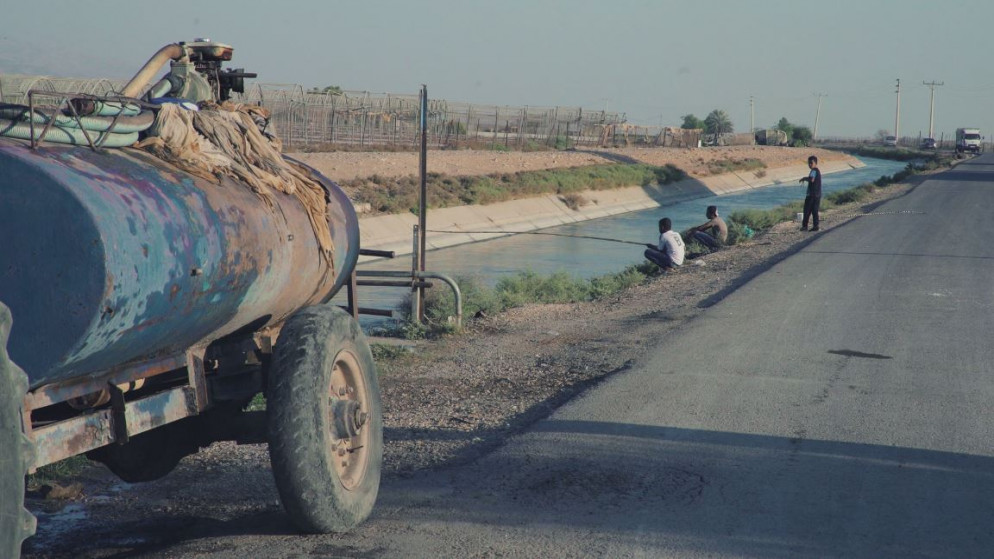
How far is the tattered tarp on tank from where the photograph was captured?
15.9ft

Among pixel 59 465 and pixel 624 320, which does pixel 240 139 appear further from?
pixel 624 320

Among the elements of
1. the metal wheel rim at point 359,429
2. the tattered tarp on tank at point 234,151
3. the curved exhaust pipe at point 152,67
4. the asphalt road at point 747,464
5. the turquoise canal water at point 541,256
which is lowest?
the turquoise canal water at point 541,256

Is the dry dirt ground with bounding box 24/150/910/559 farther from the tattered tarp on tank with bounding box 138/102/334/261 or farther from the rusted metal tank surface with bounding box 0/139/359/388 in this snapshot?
the tattered tarp on tank with bounding box 138/102/334/261

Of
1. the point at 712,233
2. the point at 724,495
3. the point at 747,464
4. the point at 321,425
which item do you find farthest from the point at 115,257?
the point at 712,233

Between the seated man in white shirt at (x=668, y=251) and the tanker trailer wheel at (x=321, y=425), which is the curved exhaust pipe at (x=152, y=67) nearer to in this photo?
the tanker trailer wheel at (x=321, y=425)

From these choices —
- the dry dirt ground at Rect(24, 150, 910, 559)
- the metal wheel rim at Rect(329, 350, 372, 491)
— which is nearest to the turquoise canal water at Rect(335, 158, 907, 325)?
the dry dirt ground at Rect(24, 150, 910, 559)

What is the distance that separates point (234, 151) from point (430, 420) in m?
3.25

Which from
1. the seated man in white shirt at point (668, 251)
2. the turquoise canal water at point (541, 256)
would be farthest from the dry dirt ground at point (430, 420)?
the turquoise canal water at point (541, 256)

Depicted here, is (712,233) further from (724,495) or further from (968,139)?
(968,139)

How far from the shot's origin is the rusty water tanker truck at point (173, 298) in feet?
11.7

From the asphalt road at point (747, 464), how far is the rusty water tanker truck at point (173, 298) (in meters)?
0.63

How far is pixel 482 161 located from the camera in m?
53.8

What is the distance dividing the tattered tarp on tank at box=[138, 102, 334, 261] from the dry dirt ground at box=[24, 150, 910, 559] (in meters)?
1.63

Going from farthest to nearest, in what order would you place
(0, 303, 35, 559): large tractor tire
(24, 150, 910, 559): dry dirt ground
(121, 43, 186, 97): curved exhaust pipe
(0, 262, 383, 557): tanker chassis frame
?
(121, 43, 186, 97): curved exhaust pipe
(24, 150, 910, 559): dry dirt ground
(0, 262, 383, 557): tanker chassis frame
(0, 303, 35, 559): large tractor tire
